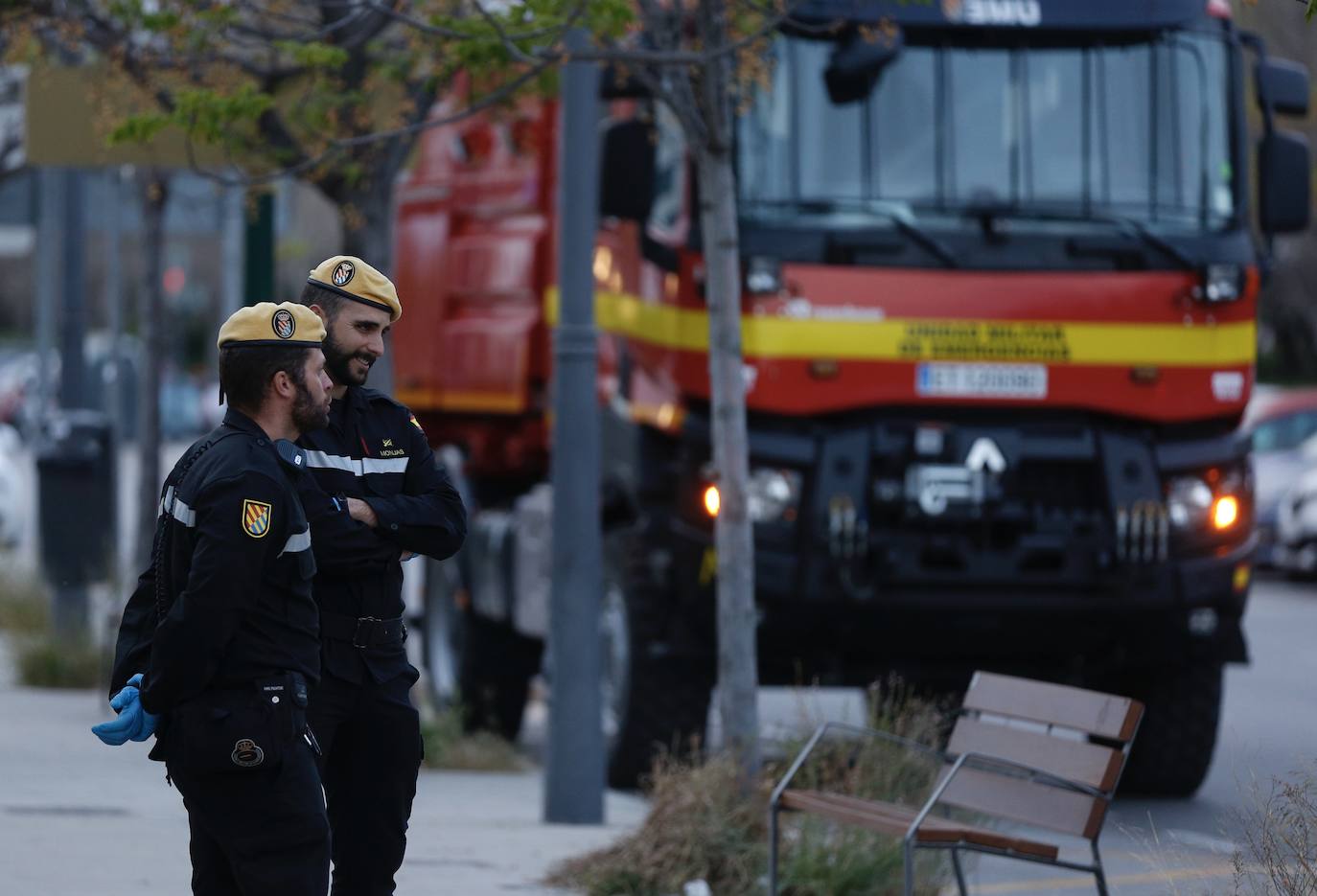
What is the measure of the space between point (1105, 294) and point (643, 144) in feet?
6.46

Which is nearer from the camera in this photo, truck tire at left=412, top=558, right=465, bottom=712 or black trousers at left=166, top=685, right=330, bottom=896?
black trousers at left=166, top=685, right=330, bottom=896

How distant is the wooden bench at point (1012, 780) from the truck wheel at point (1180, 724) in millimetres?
3357

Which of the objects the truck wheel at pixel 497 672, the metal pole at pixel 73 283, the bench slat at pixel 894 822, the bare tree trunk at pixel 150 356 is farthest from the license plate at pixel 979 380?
the metal pole at pixel 73 283

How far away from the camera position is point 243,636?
4.67 m

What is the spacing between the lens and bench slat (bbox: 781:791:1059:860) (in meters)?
6.38

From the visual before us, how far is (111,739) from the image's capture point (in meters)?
4.75

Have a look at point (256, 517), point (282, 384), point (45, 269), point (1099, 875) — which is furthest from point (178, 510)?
point (45, 269)

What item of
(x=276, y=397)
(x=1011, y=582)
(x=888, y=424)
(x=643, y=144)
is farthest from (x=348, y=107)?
(x=276, y=397)

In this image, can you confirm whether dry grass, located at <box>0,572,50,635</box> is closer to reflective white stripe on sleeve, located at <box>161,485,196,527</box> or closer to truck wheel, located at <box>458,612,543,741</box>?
truck wheel, located at <box>458,612,543,741</box>

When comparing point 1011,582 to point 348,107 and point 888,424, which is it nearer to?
point 888,424

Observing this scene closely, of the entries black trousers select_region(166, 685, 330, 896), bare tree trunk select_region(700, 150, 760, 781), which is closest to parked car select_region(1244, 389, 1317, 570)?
bare tree trunk select_region(700, 150, 760, 781)

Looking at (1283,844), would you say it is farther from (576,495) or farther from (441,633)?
(441,633)

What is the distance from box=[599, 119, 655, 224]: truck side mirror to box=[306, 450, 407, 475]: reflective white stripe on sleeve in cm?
435

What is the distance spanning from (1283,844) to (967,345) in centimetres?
460
